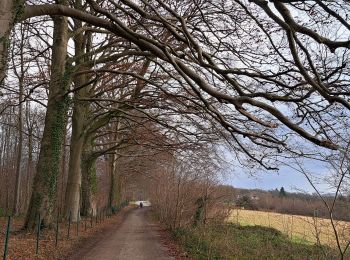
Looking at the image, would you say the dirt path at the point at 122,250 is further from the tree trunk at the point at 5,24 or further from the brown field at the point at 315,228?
the tree trunk at the point at 5,24

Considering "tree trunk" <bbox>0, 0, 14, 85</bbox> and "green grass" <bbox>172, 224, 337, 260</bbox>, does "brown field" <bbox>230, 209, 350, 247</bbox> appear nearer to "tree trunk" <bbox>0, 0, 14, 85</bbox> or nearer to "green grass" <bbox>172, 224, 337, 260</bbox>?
"green grass" <bbox>172, 224, 337, 260</bbox>

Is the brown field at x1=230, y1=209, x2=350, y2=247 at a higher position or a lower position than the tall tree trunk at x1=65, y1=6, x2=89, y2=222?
lower

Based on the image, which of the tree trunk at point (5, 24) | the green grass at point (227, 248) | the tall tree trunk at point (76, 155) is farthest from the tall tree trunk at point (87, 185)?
the tree trunk at point (5, 24)

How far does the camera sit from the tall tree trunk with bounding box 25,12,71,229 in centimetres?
1529

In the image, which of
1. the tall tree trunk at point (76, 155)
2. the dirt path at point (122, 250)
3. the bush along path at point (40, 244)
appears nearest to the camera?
the bush along path at point (40, 244)

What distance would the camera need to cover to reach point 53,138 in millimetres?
15867

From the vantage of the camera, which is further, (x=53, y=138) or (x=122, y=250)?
(x=53, y=138)

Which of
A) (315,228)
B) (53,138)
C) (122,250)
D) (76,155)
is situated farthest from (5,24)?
(76,155)

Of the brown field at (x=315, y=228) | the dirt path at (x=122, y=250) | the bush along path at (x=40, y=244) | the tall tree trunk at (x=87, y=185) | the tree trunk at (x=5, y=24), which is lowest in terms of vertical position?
the dirt path at (x=122, y=250)

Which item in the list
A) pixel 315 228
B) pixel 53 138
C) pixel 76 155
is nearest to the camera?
pixel 315 228

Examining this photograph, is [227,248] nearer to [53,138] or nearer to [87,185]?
[53,138]

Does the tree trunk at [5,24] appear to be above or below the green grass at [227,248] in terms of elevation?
above

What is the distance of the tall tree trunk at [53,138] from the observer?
50.2 feet

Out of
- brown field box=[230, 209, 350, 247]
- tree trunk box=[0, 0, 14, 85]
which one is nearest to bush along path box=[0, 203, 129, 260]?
tree trunk box=[0, 0, 14, 85]
